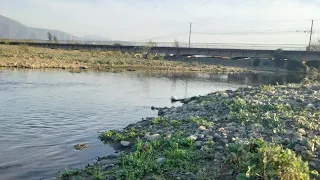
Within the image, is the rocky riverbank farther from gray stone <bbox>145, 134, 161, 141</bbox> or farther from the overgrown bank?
the overgrown bank

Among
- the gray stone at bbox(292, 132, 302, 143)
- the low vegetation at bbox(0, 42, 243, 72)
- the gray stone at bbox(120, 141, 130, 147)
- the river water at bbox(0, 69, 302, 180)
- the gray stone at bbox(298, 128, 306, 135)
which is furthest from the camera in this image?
the low vegetation at bbox(0, 42, 243, 72)

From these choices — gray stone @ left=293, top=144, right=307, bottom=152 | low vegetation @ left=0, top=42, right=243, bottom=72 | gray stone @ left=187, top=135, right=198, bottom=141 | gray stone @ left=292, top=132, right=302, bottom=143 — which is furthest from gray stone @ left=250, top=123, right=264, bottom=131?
low vegetation @ left=0, top=42, right=243, bottom=72

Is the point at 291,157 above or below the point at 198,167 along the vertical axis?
above

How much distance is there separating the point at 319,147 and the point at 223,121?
5.31 meters

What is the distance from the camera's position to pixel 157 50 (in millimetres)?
115000

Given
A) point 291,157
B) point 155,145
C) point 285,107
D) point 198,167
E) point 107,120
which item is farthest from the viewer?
point 107,120

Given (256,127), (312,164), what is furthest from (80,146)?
(312,164)

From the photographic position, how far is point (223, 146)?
11.9m

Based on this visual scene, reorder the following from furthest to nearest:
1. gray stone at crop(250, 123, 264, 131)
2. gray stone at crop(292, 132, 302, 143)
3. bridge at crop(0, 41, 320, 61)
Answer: bridge at crop(0, 41, 320, 61) → gray stone at crop(250, 123, 264, 131) → gray stone at crop(292, 132, 302, 143)

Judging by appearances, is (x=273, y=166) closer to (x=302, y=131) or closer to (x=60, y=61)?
(x=302, y=131)

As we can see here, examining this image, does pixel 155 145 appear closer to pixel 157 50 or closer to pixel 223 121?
pixel 223 121

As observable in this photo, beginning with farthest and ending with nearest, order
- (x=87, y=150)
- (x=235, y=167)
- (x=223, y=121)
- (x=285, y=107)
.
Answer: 1. (x=285, y=107)
2. (x=223, y=121)
3. (x=87, y=150)
4. (x=235, y=167)

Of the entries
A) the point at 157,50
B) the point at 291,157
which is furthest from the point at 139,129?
the point at 157,50

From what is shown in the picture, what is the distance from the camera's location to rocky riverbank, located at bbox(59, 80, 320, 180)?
27.4ft
